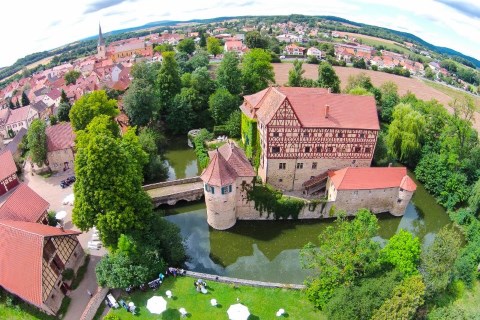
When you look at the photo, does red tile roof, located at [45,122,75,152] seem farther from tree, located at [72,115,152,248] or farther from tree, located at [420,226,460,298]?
tree, located at [420,226,460,298]

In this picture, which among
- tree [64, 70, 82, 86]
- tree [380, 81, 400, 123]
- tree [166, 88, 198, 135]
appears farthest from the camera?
tree [64, 70, 82, 86]

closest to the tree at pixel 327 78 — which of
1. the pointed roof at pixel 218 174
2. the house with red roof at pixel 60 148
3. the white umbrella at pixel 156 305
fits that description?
the pointed roof at pixel 218 174

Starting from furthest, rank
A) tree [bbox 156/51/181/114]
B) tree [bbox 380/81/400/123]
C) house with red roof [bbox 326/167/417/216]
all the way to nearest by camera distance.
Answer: tree [bbox 380/81/400/123], tree [bbox 156/51/181/114], house with red roof [bbox 326/167/417/216]

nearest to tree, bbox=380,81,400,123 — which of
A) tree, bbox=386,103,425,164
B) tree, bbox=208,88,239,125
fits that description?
tree, bbox=386,103,425,164

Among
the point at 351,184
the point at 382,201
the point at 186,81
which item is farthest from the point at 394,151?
the point at 186,81

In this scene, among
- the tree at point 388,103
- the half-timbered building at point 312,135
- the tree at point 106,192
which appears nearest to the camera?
the tree at point 106,192

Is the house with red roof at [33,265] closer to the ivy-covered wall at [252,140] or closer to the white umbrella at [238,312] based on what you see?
the white umbrella at [238,312]
